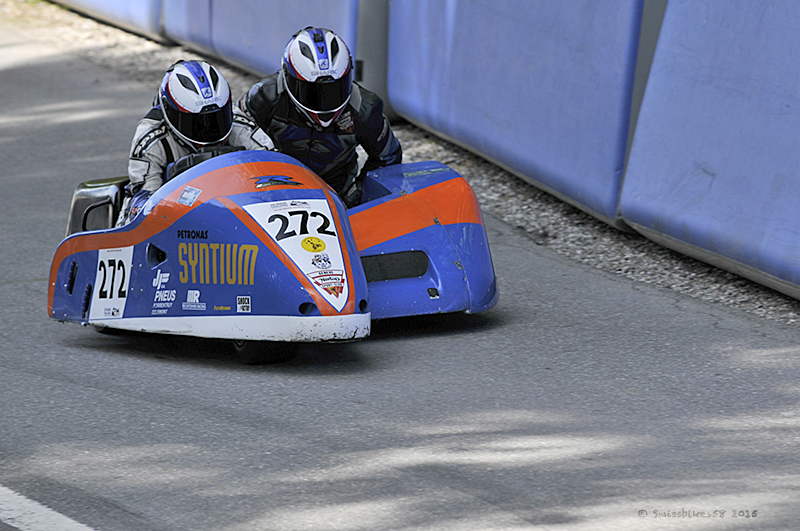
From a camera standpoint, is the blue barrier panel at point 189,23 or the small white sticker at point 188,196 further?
the blue barrier panel at point 189,23

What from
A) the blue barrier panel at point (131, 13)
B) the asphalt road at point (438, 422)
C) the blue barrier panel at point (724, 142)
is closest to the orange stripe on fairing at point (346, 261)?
the asphalt road at point (438, 422)

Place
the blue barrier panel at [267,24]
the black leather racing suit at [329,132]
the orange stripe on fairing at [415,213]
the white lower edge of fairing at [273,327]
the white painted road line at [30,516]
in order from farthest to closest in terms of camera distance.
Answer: the blue barrier panel at [267,24], the black leather racing suit at [329,132], the orange stripe on fairing at [415,213], the white lower edge of fairing at [273,327], the white painted road line at [30,516]

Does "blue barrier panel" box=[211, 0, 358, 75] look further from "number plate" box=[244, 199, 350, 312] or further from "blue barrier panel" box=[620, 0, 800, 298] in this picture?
"number plate" box=[244, 199, 350, 312]

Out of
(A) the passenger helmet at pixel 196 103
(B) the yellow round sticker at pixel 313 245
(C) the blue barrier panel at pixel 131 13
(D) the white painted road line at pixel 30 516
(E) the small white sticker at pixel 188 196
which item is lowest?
(C) the blue barrier panel at pixel 131 13

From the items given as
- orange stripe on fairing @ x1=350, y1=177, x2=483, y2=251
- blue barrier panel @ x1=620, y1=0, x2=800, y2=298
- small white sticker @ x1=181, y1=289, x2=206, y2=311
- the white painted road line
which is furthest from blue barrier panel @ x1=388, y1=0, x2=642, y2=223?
the white painted road line

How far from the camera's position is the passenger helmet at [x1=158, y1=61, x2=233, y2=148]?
19.5ft

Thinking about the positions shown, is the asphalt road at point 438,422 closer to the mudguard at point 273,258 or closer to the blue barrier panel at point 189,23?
the mudguard at point 273,258

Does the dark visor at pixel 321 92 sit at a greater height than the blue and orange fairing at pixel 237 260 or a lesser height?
greater

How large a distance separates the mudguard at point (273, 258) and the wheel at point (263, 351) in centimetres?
18

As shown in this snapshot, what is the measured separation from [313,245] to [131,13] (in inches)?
394

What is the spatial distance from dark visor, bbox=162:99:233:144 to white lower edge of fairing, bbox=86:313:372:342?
114cm

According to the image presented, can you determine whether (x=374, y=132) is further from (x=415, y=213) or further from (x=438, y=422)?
(x=438, y=422)

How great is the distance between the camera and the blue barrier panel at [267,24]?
35.0ft

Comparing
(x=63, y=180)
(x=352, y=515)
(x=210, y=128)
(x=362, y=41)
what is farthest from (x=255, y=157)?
(x=362, y=41)
